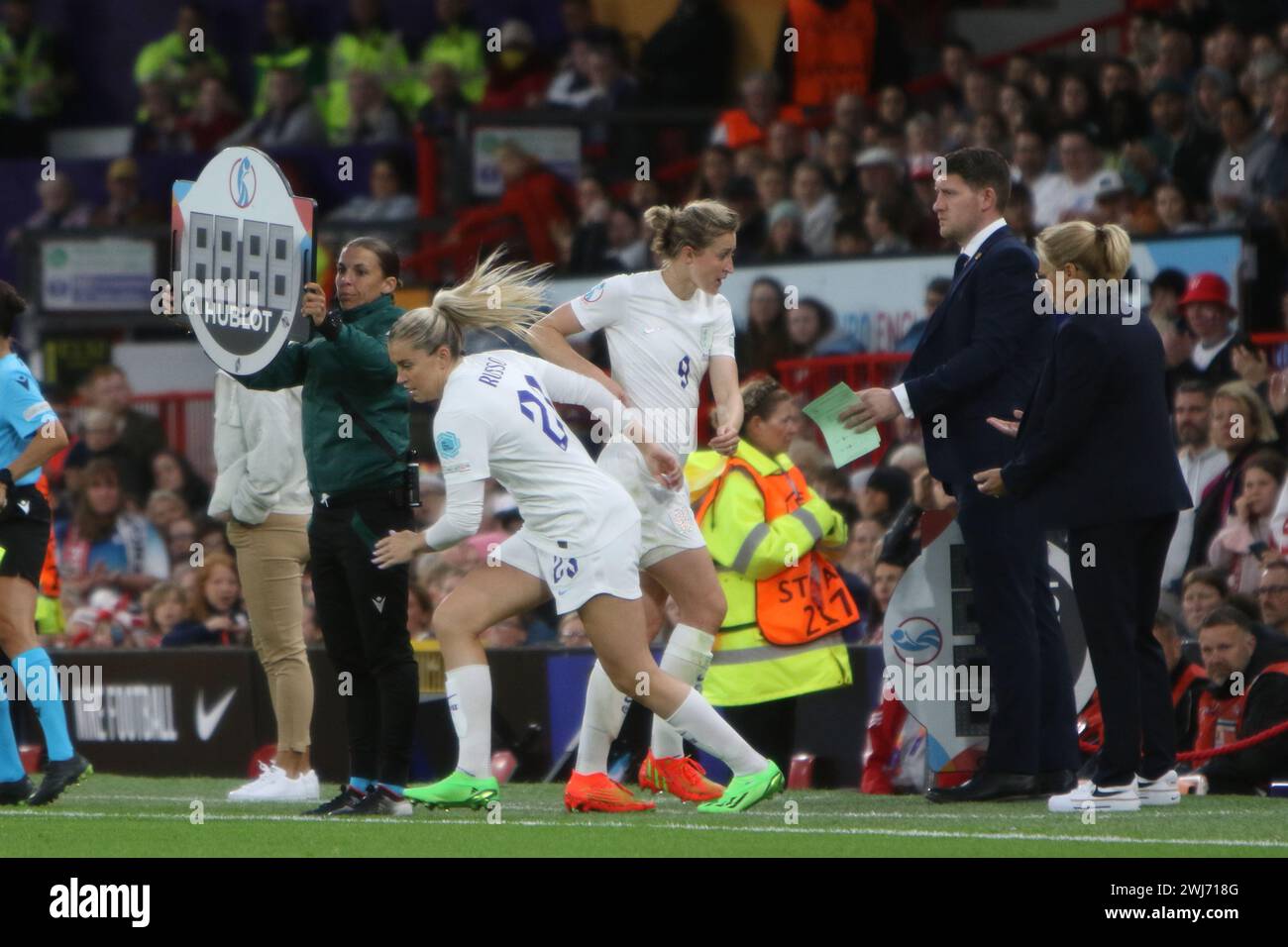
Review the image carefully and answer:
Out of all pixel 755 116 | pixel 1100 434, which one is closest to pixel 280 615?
pixel 1100 434

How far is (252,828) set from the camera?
798cm

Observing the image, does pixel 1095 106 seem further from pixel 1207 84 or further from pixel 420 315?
pixel 420 315

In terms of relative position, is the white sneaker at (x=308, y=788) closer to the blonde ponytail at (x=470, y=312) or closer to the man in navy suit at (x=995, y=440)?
the blonde ponytail at (x=470, y=312)

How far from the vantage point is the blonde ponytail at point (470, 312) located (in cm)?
781

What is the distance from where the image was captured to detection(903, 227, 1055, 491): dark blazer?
816 centimetres

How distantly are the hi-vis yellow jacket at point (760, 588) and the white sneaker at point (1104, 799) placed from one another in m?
2.00

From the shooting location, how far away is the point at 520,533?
806 centimetres

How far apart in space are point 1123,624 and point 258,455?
3.57 metres

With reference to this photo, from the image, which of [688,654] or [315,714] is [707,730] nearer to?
[688,654]

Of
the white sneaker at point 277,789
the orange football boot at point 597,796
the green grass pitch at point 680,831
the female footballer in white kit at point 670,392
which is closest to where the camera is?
the green grass pitch at point 680,831

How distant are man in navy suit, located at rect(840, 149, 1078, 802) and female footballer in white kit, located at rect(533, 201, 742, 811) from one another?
29.1 inches

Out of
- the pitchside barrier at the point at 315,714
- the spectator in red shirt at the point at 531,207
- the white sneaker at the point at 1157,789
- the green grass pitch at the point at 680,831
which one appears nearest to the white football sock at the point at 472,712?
the green grass pitch at the point at 680,831

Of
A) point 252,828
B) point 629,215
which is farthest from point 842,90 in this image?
point 252,828

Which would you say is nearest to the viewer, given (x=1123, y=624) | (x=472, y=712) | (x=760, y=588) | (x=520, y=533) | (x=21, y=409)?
(x=1123, y=624)
